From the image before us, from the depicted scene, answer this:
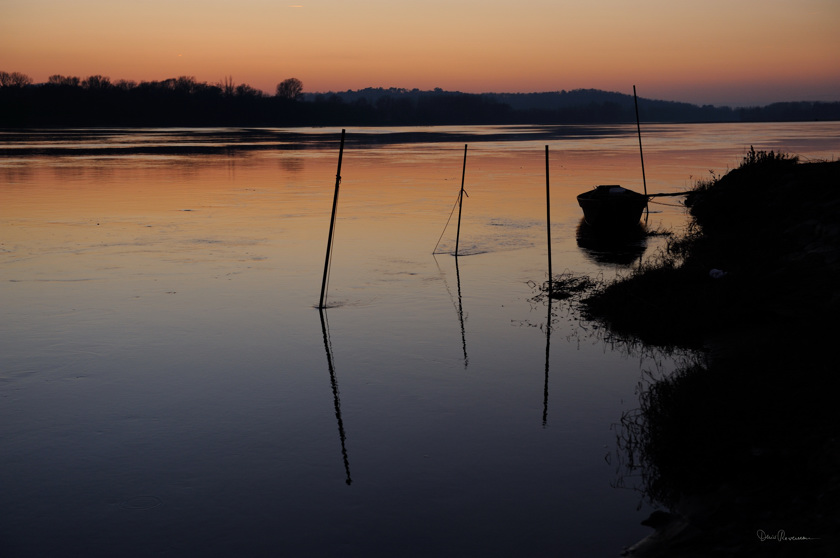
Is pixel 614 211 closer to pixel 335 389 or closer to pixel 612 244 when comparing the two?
pixel 612 244

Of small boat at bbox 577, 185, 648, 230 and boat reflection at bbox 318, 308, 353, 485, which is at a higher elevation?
small boat at bbox 577, 185, 648, 230

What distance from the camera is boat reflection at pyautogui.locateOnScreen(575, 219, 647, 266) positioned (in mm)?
21375

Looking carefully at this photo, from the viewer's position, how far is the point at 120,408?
10.2 meters

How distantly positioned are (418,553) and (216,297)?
10361mm

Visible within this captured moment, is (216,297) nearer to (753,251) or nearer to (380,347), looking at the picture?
(380,347)

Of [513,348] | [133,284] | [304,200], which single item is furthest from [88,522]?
[304,200]

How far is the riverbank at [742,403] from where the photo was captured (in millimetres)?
6621

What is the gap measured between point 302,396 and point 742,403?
221 inches

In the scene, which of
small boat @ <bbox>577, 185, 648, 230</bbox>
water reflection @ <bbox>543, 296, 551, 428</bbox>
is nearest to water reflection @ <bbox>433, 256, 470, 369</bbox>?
water reflection @ <bbox>543, 296, 551, 428</bbox>

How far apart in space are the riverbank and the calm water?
55 cm

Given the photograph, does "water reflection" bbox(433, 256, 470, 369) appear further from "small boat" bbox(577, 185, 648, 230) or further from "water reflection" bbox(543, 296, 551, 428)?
"small boat" bbox(577, 185, 648, 230)
